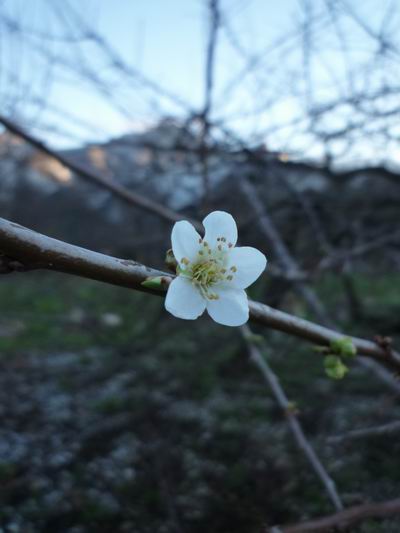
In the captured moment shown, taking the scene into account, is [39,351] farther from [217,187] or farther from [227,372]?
[217,187]

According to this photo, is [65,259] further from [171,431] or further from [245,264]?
[171,431]

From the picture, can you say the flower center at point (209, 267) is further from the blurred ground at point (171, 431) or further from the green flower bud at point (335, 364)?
the blurred ground at point (171, 431)

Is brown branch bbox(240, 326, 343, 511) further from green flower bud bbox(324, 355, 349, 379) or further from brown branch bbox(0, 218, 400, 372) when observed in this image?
brown branch bbox(0, 218, 400, 372)

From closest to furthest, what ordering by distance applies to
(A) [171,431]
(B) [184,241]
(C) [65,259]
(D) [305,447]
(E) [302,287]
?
(C) [65,259]
(B) [184,241]
(D) [305,447]
(E) [302,287]
(A) [171,431]

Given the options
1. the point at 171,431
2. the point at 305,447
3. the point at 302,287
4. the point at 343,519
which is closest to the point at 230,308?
the point at 343,519

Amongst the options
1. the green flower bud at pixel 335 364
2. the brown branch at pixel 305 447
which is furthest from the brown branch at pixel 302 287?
the green flower bud at pixel 335 364

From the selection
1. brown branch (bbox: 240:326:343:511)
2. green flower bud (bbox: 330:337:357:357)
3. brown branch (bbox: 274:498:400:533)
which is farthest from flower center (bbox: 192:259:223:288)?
brown branch (bbox: 240:326:343:511)
